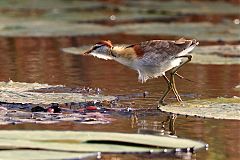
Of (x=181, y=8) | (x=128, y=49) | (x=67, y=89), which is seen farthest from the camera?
(x=181, y=8)

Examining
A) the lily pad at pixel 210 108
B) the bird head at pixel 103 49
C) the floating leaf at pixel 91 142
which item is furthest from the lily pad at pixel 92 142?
the bird head at pixel 103 49

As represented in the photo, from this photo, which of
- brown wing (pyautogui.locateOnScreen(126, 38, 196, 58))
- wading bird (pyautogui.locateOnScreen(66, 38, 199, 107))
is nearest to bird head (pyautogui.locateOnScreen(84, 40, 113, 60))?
wading bird (pyautogui.locateOnScreen(66, 38, 199, 107))

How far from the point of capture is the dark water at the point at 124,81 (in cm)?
929

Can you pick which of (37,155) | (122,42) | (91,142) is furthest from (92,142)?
(122,42)

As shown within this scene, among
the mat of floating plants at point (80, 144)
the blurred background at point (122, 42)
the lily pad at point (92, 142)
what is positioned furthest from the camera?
the blurred background at point (122, 42)

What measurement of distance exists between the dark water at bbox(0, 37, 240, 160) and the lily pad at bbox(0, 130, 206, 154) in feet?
0.47

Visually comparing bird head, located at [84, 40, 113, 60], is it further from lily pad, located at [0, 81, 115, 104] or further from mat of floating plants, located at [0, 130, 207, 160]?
mat of floating plants, located at [0, 130, 207, 160]

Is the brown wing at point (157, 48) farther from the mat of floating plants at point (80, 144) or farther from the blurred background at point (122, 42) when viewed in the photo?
the mat of floating plants at point (80, 144)

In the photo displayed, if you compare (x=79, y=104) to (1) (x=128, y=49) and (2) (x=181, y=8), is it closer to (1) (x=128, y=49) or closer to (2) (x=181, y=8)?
(1) (x=128, y=49)

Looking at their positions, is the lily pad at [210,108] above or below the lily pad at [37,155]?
above

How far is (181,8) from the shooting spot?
2778cm

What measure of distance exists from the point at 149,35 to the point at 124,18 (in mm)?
4805

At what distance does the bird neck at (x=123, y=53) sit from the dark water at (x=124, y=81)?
1.88 ft

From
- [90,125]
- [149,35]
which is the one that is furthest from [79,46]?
[90,125]
